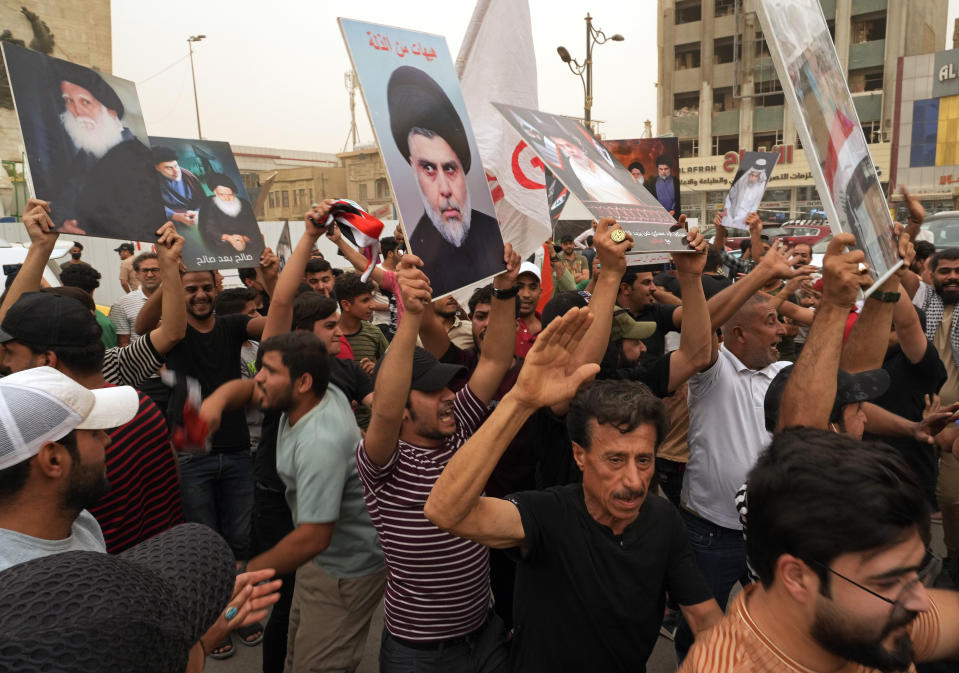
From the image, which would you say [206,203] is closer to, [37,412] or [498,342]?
[498,342]

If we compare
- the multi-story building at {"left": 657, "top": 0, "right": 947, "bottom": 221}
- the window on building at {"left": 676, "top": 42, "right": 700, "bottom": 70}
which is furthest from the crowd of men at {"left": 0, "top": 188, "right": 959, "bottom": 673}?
the window on building at {"left": 676, "top": 42, "right": 700, "bottom": 70}

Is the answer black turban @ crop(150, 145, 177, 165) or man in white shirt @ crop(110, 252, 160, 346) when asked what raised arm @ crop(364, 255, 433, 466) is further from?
man in white shirt @ crop(110, 252, 160, 346)

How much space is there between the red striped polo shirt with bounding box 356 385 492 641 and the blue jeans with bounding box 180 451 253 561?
Answer: 1.87 metres

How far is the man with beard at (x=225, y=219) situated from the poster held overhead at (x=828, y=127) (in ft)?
11.0

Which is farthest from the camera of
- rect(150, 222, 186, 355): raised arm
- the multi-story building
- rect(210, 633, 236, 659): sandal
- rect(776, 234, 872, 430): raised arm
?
the multi-story building

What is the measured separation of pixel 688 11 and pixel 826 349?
51189 millimetres

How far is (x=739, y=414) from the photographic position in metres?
3.04

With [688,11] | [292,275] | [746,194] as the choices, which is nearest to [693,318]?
[292,275]

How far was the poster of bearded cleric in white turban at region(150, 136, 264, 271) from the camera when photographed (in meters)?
4.31

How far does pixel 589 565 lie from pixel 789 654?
71 centimetres

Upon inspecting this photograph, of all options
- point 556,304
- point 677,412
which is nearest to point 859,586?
point 556,304

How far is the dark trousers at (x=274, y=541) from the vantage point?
313 cm

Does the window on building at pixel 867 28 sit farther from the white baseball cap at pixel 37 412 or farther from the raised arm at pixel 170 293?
the white baseball cap at pixel 37 412

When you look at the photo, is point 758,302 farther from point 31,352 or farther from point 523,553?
point 31,352
